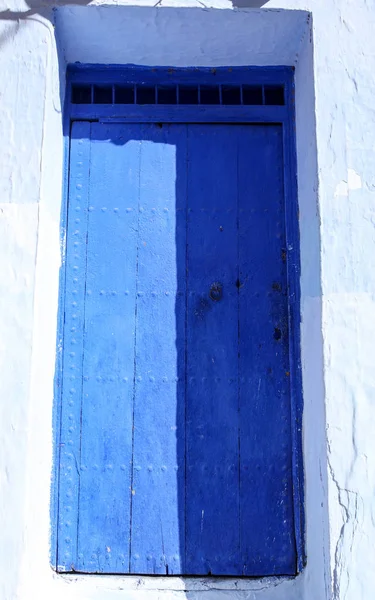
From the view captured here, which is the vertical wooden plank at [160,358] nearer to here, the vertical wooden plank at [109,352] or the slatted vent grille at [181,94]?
the vertical wooden plank at [109,352]

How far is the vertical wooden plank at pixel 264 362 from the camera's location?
232cm

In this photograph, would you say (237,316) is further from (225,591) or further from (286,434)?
(225,591)

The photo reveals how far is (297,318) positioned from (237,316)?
25cm

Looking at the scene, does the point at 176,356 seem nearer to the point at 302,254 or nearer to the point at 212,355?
the point at 212,355

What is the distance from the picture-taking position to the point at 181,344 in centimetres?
243

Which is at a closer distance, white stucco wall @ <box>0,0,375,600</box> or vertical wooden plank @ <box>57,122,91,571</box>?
white stucco wall @ <box>0,0,375,600</box>

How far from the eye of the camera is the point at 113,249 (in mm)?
2479

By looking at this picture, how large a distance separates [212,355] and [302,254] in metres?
0.55

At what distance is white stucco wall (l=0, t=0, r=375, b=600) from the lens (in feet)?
6.75

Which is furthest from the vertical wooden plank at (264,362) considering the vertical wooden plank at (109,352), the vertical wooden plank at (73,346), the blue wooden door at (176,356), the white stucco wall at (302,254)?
the vertical wooden plank at (73,346)

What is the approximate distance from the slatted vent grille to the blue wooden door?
141mm

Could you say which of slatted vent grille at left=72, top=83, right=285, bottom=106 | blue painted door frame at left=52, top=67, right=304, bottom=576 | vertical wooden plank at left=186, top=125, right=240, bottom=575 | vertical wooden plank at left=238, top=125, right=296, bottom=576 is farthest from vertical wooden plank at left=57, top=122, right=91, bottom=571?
vertical wooden plank at left=238, top=125, right=296, bottom=576

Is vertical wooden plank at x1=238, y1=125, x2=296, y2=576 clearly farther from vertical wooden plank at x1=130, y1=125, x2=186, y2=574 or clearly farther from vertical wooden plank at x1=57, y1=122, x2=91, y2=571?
vertical wooden plank at x1=57, y1=122, x2=91, y2=571

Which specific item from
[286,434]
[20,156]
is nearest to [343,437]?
[286,434]
